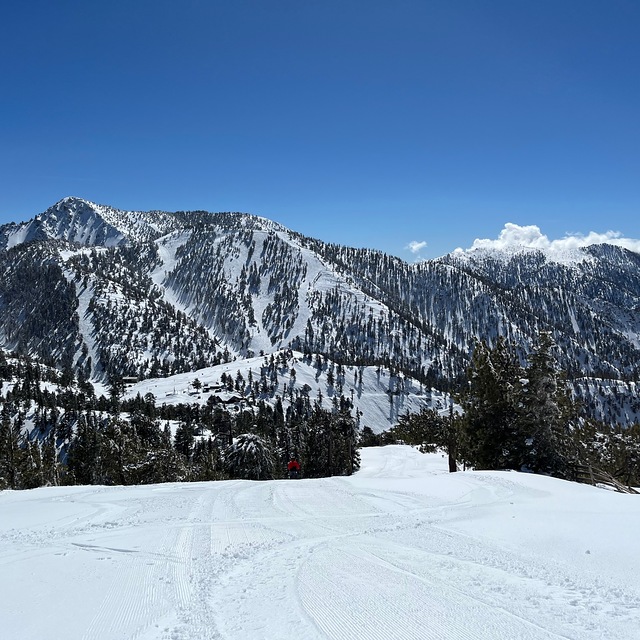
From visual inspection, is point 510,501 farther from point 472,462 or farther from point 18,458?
point 18,458

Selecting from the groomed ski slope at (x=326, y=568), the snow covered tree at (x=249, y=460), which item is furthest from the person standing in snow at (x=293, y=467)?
the snow covered tree at (x=249, y=460)

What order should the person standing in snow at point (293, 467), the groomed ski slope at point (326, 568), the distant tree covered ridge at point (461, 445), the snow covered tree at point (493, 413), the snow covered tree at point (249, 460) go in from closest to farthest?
the groomed ski slope at point (326, 568)
the distant tree covered ridge at point (461, 445)
the person standing in snow at point (293, 467)
the snow covered tree at point (493, 413)
the snow covered tree at point (249, 460)

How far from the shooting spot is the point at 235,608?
656cm

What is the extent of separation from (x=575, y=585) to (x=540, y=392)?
2236cm

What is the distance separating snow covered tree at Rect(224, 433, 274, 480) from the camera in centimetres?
4409

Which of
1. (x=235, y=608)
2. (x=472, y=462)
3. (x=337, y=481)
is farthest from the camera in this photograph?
(x=472, y=462)

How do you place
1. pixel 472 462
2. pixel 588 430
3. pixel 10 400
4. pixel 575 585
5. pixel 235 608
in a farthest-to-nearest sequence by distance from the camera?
pixel 10 400, pixel 588 430, pixel 472 462, pixel 575 585, pixel 235 608

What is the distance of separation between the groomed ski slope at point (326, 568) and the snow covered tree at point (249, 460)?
99.5 feet

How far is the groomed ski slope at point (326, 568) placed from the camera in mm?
5896

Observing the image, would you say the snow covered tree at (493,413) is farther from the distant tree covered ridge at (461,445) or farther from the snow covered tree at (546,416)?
the snow covered tree at (546,416)

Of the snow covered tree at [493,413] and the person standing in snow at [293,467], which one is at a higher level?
the snow covered tree at [493,413]

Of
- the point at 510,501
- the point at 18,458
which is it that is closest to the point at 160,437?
the point at 18,458

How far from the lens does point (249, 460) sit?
146 feet

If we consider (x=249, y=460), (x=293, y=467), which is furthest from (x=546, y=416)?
(x=249, y=460)
